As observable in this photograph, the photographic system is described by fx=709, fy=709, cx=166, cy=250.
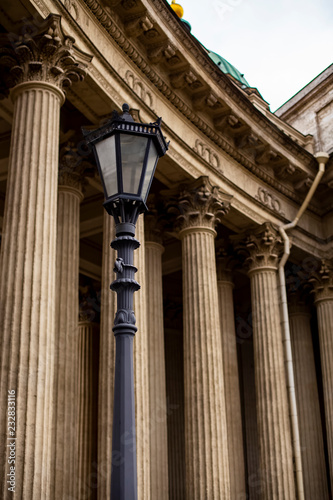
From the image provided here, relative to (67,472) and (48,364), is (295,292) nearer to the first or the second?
(67,472)

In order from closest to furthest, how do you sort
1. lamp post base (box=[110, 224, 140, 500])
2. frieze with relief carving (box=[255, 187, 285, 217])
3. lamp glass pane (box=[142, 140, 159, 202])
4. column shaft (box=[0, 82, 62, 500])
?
lamp post base (box=[110, 224, 140, 500]), lamp glass pane (box=[142, 140, 159, 202]), column shaft (box=[0, 82, 62, 500]), frieze with relief carving (box=[255, 187, 285, 217])

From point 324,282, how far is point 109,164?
847 inches

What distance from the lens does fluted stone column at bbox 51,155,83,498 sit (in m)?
17.2

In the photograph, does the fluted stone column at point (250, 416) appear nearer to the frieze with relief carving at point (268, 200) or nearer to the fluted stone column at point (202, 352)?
the frieze with relief carving at point (268, 200)

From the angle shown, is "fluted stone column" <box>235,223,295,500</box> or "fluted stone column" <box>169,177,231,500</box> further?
"fluted stone column" <box>235,223,295,500</box>

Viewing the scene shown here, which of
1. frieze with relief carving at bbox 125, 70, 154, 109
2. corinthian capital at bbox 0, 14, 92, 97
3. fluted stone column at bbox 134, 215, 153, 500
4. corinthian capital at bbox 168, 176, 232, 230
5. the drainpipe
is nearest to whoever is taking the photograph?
corinthian capital at bbox 0, 14, 92, 97

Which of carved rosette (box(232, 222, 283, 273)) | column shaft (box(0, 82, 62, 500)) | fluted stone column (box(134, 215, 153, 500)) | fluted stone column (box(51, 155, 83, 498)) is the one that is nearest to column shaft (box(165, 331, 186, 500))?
carved rosette (box(232, 222, 283, 273))

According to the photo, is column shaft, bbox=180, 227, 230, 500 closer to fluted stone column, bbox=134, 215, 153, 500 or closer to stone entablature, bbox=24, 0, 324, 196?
fluted stone column, bbox=134, 215, 153, 500

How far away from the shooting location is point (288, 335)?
25547mm

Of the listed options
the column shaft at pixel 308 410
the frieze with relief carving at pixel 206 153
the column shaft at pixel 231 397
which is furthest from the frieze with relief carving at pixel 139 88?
the column shaft at pixel 308 410

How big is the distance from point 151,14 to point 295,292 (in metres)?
14.5

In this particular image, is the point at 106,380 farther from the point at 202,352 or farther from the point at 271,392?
the point at 271,392

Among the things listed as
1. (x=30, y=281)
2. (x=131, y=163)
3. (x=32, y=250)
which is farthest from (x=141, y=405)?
(x=131, y=163)

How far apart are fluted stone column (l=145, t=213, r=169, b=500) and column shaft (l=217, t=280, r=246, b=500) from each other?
153 inches
